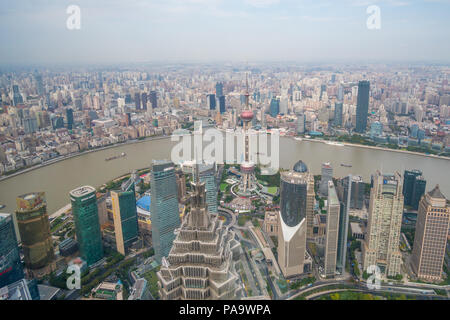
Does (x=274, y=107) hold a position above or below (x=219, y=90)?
below

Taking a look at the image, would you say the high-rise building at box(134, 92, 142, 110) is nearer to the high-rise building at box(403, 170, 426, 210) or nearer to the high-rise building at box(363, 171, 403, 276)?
the high-rise building at box(403, 170, 426, 210)

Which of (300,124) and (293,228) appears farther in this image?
(300,124)

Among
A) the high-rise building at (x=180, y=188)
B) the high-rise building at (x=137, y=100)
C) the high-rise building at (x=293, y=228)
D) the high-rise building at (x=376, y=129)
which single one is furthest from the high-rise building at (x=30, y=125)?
the high-rise building at (x=376, y=129)

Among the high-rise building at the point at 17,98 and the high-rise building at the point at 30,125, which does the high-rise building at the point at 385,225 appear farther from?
the high-rise building at the point at 30,125

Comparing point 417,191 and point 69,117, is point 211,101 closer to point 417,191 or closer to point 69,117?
point 69,117

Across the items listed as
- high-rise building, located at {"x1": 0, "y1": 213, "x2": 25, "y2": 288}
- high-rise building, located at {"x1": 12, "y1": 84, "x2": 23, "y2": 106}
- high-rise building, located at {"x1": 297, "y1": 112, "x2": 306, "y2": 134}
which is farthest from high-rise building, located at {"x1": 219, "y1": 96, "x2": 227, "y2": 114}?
high-rise building, located at {"x1": 0, "y1": 213, "x2": 25, "y2": 288}

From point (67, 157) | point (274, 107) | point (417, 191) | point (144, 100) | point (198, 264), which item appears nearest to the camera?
point (198, 264)

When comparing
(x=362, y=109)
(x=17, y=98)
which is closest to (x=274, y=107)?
(x=362, y=109)
